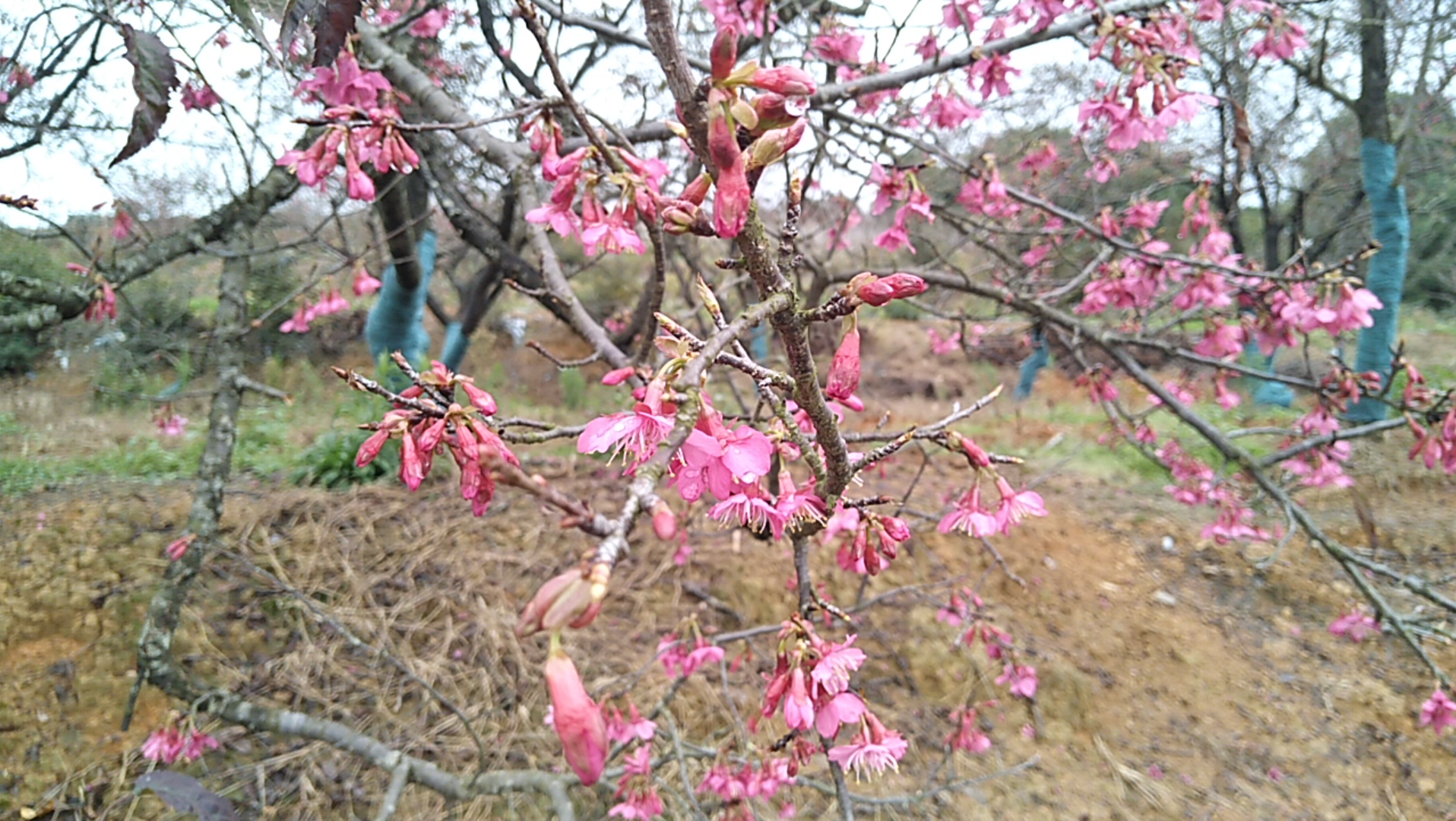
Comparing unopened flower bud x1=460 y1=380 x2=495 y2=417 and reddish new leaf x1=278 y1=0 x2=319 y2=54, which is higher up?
reddish new leaf x1=278 y1=0 x2=319 y2=54

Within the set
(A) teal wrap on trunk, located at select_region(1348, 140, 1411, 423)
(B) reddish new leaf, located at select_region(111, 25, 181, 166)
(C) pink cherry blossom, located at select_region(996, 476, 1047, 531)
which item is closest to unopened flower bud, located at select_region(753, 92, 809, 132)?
(C) pink cherry blossom, located at select_region(996, 476, 1047, 531)

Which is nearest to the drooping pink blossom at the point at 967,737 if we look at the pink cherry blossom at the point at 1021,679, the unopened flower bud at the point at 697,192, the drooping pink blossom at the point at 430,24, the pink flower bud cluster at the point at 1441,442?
the pink cherry blossom at the point at 1021,679

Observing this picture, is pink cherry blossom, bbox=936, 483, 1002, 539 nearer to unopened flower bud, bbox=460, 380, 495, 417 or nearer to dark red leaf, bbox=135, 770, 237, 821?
unopened flower bud, bbox=460, 380, 495, 417

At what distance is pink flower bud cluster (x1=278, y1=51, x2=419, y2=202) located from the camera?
1293mm

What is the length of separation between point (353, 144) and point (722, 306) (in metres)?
1.19

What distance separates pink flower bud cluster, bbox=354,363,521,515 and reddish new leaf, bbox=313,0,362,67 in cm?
54

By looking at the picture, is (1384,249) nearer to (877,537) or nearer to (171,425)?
(877,537)

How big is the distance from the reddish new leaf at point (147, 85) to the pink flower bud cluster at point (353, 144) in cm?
23

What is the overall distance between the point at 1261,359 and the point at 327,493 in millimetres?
9570

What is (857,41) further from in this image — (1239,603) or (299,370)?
(299,370)

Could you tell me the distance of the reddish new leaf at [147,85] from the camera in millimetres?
1113

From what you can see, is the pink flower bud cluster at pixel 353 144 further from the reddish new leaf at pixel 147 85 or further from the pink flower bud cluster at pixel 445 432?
the pink flower bud cluster at pixel 445 432

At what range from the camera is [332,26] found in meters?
0.96

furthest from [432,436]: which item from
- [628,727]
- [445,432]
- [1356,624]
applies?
[1356,624]
